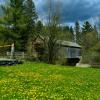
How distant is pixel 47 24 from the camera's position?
66.4m

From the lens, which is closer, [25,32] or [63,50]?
[25,32]

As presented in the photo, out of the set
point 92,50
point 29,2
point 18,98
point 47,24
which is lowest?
point 18,98

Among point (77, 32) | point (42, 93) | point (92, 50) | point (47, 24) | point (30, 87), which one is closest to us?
point (42, 93)

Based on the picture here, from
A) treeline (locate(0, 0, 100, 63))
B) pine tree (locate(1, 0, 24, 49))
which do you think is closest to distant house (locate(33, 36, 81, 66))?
treeline (locate(0, 0, 100, 63))

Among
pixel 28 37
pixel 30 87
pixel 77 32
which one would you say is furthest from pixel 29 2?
pixel 30 87

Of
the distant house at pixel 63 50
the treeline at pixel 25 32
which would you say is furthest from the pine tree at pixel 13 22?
the distant house at pixel 63 50

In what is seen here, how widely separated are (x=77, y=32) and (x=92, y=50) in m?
106

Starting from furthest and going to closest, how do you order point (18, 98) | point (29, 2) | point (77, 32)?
point (77, 32) → point (29, 2) → point (18, 98)

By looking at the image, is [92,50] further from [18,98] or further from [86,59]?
[18,98]

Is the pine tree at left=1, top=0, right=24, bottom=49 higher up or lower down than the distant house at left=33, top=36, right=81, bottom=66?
higher up

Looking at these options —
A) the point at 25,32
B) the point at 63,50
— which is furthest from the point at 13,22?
the point at 63,50

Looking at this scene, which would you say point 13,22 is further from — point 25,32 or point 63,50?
point 63,50

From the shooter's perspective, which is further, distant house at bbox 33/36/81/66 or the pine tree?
distant house at bbox 33/36/81/66

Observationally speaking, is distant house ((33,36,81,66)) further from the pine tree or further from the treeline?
the pine tree
